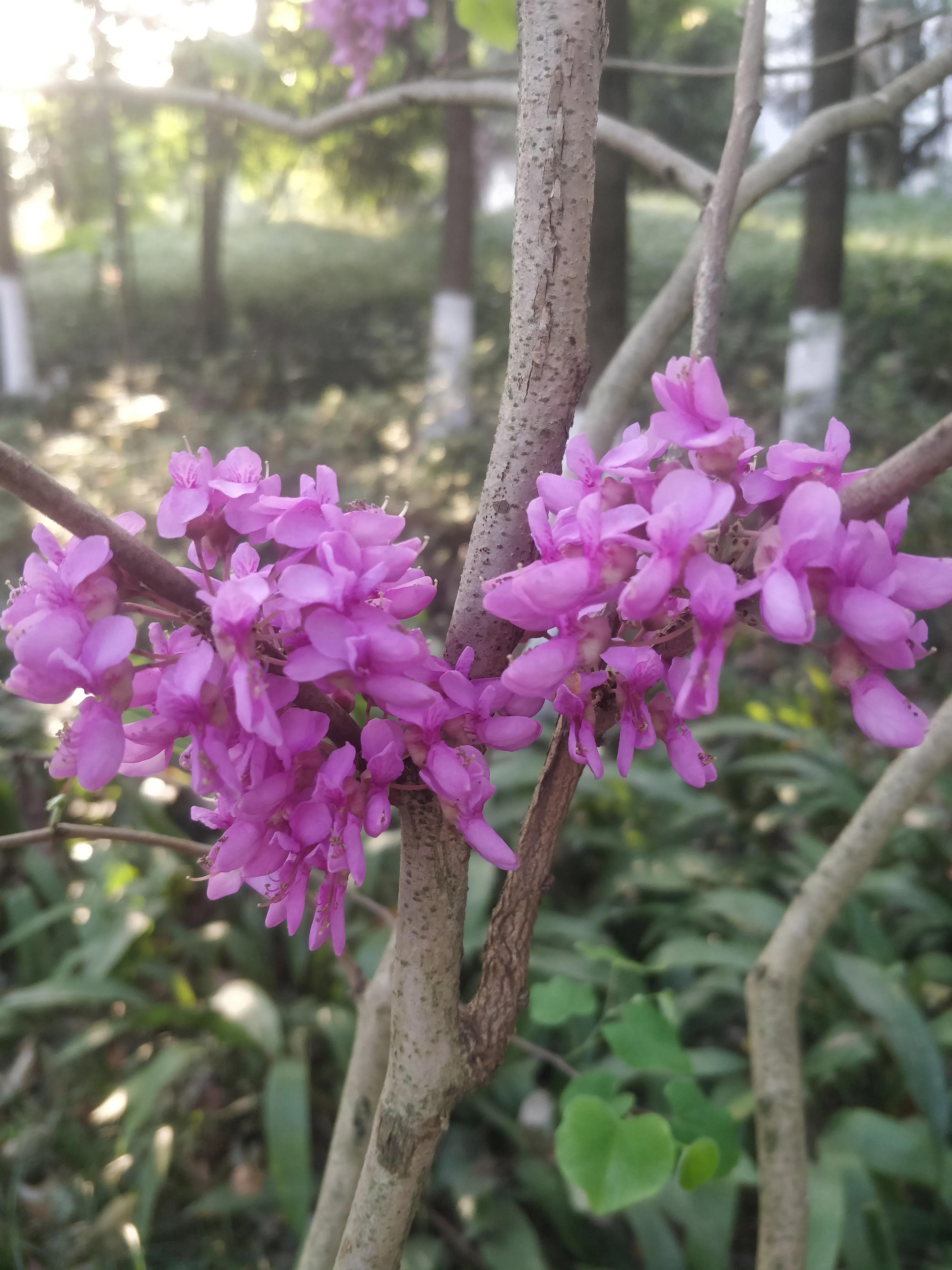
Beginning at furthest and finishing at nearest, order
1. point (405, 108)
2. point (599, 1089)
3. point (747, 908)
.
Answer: point (747, 908) → point (405, 108) → point (599, 1089)

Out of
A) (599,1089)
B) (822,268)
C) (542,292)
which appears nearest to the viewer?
(542,292)

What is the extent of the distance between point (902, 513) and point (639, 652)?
0.58ft

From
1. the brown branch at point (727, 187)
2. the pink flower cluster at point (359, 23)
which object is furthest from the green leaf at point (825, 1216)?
the pink flower cluster at point (359, 23)

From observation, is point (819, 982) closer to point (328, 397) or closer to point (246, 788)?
point (246, 788)

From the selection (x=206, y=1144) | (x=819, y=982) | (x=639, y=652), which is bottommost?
(x=206, y=1144)

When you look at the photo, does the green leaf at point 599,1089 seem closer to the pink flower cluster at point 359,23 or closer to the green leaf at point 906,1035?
the green leaf at point 906,1035

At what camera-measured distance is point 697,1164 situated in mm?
901

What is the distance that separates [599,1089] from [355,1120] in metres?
0.29

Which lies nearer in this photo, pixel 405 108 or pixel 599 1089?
pixel 599 1089

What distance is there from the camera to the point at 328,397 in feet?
19.6

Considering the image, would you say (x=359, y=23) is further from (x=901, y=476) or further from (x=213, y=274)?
(x=213, y=274)

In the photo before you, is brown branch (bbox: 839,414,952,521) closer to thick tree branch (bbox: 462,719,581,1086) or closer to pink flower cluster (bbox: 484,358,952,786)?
pink flower cluster (bbox: 484,358,952,786)

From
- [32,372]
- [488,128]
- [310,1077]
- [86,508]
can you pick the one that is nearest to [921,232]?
[488,128]

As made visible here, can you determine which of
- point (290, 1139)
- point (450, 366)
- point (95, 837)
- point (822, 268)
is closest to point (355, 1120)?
point (95, 837)
